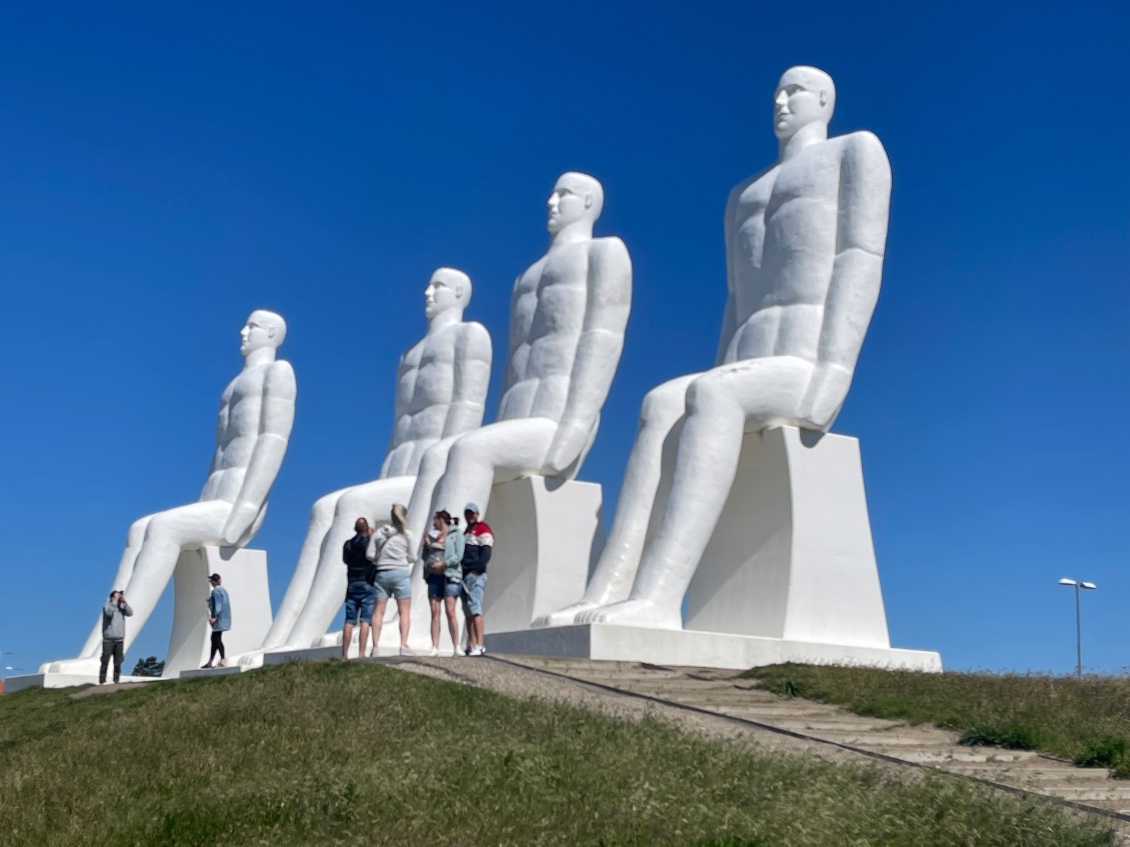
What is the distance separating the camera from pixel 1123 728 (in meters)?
9.62

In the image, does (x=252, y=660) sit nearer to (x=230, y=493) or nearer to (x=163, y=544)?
(x=163, y=544)

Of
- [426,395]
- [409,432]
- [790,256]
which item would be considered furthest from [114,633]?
[790,256]

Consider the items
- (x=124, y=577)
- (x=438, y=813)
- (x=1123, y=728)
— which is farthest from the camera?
(x=124, y=577)

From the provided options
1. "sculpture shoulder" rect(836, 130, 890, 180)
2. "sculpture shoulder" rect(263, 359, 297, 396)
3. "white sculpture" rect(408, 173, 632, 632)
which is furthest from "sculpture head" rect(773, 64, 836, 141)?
"sculpture shoulder" rect(263, 359, 297, 396)

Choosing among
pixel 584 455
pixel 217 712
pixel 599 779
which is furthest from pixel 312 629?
pixel 599 779

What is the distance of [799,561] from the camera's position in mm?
13289

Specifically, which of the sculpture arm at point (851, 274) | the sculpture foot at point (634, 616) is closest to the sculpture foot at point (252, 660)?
the sculpture foot at point (634, 616)

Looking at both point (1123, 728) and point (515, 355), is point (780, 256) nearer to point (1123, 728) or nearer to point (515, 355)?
point (515, 355)

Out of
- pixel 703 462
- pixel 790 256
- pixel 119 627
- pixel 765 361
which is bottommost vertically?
pixel 119 627

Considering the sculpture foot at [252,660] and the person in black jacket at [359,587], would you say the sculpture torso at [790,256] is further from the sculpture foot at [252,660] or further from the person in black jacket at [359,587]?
the sculpture foot at [252,660]

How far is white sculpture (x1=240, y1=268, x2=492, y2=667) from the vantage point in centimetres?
1716

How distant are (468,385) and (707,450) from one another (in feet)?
19.0

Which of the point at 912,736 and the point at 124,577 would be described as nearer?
the point at 912,736

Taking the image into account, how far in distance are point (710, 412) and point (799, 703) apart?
345cm
